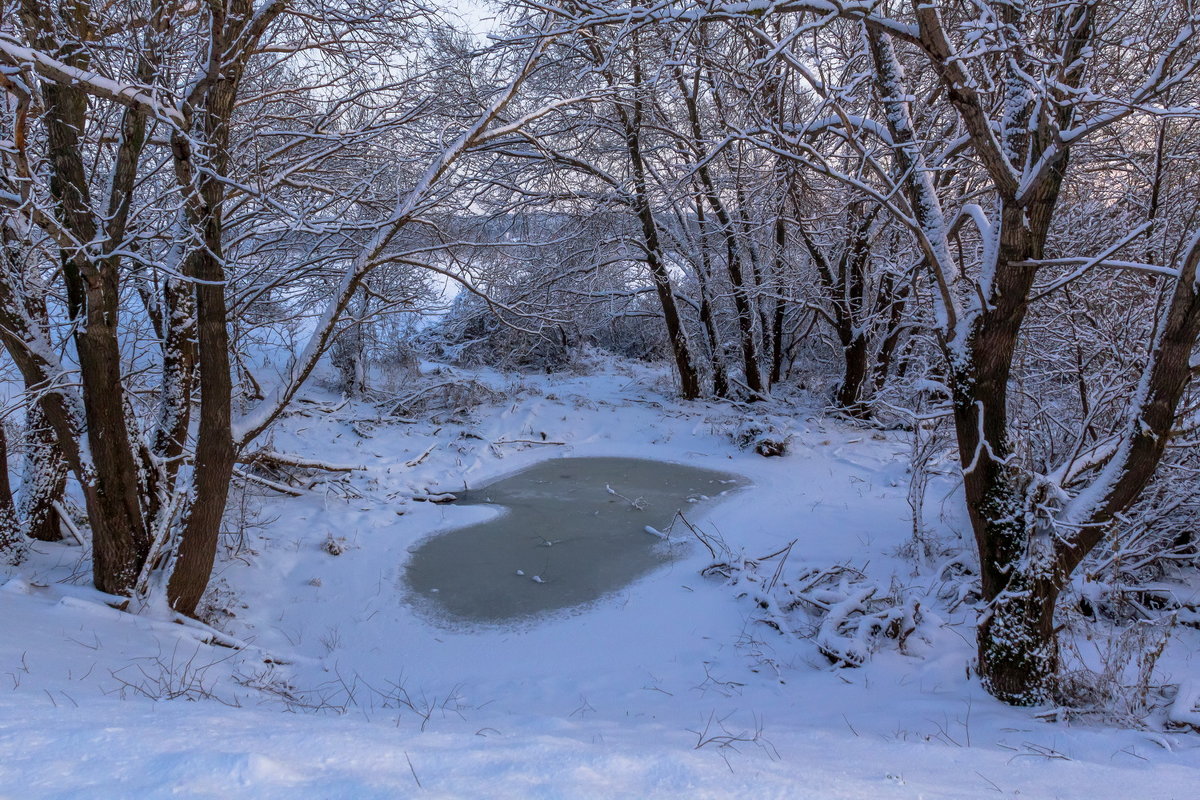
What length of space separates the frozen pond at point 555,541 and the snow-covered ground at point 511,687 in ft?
0.89

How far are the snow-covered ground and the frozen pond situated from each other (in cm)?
27

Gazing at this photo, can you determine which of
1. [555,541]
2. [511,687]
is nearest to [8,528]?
[511,687]

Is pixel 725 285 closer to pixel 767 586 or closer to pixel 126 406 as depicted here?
pixel 767 586

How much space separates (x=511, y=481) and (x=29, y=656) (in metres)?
6.23

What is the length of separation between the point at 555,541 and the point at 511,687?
2714mm

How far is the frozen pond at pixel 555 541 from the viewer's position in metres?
5.59

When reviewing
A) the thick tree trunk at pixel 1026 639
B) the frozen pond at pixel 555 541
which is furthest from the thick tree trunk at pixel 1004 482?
the frozen pond at pixel 555 541

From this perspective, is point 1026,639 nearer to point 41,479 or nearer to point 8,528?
point 8,528

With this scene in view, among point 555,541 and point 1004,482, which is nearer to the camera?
point 1004,482

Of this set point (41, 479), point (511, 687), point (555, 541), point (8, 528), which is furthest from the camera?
point (555, 541)

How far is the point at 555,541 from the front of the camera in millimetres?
6816

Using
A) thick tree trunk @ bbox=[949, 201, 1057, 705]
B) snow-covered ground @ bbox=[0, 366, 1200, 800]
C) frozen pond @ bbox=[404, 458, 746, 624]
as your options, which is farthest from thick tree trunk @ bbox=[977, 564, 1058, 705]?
frozen pond @ bbox=[404, 458, 746, 624]

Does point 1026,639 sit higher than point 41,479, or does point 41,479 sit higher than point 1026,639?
point 41,479

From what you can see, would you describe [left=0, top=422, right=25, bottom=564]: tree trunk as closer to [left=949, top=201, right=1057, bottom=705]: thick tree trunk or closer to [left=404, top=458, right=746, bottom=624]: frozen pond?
[left=404, top=458, right=746, bottom=624]: frozen pond
